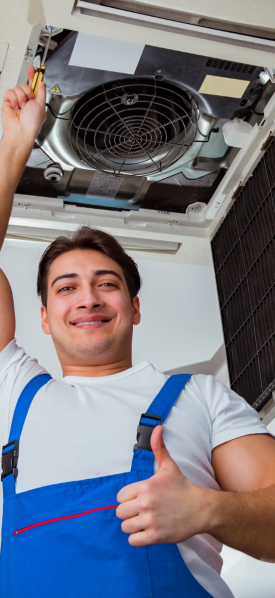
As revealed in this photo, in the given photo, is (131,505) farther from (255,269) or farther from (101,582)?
(255,269)

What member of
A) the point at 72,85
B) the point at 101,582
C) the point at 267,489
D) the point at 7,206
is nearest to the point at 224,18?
the point at 72,85

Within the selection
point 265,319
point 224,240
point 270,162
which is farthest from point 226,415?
point 224,240

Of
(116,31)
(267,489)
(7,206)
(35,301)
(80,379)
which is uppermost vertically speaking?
(116,31)

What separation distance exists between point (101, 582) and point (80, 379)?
0.52 meters

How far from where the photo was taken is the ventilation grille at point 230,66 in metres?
2.18

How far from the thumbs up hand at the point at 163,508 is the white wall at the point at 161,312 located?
2.01m

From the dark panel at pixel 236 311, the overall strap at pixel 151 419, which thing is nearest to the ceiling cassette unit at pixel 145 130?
the dark panel at pixel 236 311

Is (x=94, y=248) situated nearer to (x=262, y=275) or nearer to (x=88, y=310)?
(x=88, y=310)

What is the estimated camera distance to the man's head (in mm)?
1548

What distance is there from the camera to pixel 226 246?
2.72 metres

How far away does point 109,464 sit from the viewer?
122cm

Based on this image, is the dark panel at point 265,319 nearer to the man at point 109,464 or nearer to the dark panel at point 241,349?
the dark panel at point 241,349

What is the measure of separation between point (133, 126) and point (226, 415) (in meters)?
1.46

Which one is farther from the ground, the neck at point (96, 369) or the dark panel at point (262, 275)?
the dark panel at point (262, 275)
